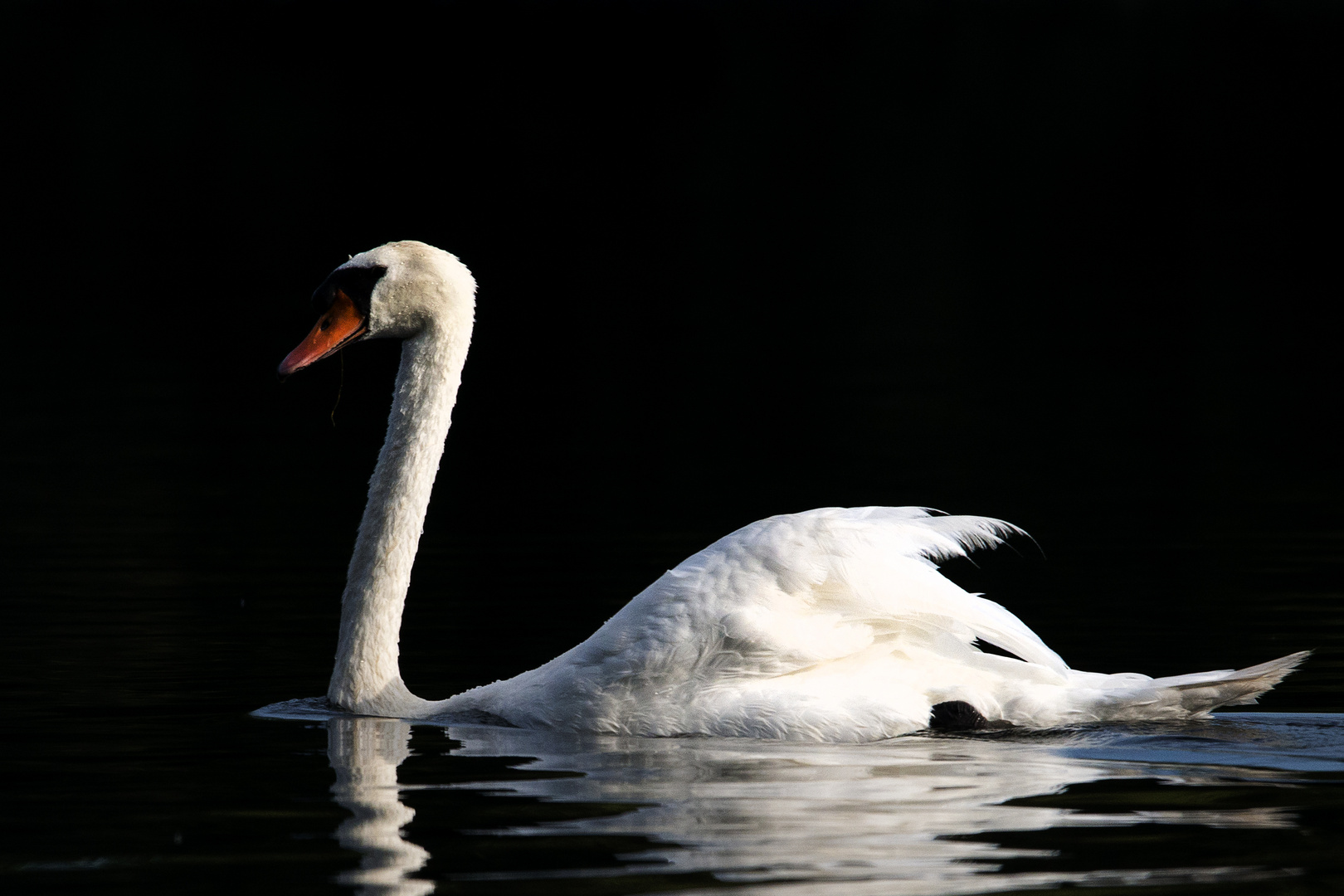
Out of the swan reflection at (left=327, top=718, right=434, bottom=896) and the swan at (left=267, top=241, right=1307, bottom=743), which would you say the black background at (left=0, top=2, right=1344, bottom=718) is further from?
the swan at (left=267, top=241, right=1307, bottom=743)

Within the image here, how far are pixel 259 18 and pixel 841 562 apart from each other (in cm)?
9548

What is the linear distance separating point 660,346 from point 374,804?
19.5 metres

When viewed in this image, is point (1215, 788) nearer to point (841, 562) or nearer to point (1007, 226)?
point (841, 562)

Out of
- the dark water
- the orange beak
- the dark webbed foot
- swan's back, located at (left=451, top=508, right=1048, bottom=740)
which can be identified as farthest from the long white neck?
the dark webbed foot

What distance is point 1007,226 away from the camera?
45281mm

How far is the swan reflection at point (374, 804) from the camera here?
6445 mm

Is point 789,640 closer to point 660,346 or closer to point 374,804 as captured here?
point 374,804

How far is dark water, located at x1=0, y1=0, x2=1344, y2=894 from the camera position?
23.2ft

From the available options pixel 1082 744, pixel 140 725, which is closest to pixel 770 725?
pixel 1082 744

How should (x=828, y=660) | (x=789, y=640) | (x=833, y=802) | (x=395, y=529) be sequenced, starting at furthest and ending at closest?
(x=395, y=529), (x=828, y=660), (x=789, y=640), (x=833, y=802)

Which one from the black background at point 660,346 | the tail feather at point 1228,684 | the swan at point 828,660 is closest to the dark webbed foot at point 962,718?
the swan at point 828,660

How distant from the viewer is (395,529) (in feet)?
31.4

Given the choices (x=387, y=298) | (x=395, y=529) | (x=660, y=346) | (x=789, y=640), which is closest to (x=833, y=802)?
(x=789, y=640)

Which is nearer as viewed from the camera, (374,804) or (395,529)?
(374,804)
